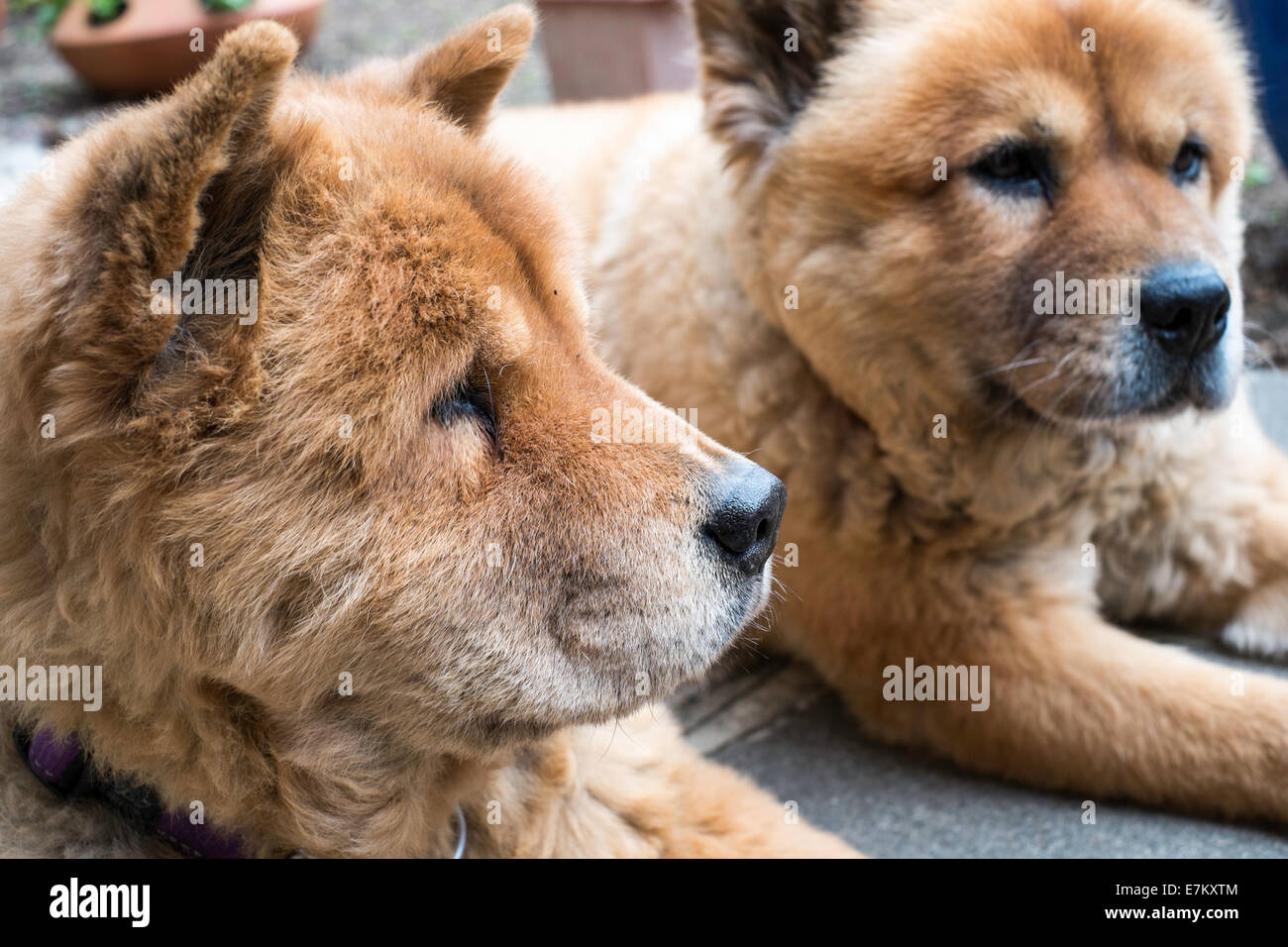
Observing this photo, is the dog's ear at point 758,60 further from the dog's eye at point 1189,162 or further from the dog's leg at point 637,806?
the dog's leg at point 637,806

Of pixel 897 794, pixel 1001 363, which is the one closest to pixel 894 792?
pixel 897 794

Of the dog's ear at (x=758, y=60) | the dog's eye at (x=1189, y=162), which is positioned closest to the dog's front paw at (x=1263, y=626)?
the dog's eye at (x=1189, y=162)

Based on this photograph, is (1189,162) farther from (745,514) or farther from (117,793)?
(117,793)

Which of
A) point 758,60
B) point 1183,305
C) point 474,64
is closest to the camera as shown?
point 474,64

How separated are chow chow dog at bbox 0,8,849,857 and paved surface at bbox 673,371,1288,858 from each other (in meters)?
1.24

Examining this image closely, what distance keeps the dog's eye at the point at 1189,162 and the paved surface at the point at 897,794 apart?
135 centimetres

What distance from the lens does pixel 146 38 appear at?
22.5 feet

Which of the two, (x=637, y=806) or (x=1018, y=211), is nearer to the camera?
(x=637, y=806)

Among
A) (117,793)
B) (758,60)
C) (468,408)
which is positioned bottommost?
(117,793)

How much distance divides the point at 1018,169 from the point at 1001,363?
1.62 feet

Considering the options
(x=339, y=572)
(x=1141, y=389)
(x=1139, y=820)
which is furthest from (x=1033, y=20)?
(x=339, y=572)

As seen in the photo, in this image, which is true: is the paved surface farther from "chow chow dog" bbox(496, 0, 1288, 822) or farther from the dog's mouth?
the dog's mouth

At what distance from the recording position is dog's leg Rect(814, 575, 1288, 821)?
2895 mm

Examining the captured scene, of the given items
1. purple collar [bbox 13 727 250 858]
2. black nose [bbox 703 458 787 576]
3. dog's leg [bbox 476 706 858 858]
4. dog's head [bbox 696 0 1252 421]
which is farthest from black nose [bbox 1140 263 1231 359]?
purple collar [bbox 13 727 250 858]
